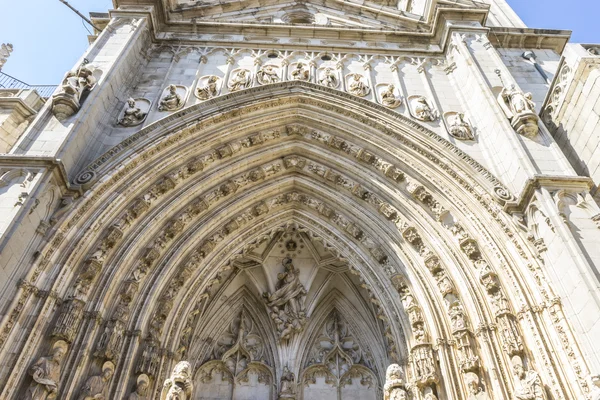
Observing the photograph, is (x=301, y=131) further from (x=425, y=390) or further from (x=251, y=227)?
(x=425, y=390)

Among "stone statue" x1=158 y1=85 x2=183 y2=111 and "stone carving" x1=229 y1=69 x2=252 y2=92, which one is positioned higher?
"stone carving" x1=229 y1=69 x2=252 y2=92

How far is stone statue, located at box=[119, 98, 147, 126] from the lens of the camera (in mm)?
9743

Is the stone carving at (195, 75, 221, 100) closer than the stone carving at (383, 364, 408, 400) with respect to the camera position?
No

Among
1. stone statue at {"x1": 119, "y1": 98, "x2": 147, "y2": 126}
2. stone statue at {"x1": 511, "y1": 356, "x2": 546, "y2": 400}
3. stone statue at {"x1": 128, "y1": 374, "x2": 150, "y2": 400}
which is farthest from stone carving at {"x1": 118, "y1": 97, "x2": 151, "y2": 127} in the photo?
stone statue at {"x1": 511, "y1": 356, "x2": 546, "y2": 400}

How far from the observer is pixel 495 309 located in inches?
295

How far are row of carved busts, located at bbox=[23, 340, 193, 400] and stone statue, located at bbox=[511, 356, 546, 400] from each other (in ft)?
14.5

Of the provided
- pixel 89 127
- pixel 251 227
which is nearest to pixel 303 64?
pixel 251 227

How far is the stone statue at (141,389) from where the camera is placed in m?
7.10

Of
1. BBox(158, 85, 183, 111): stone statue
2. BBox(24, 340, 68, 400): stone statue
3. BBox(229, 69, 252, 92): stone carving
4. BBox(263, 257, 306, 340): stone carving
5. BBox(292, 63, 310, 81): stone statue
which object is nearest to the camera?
BBox(24, 340, 68, 400): stone statue

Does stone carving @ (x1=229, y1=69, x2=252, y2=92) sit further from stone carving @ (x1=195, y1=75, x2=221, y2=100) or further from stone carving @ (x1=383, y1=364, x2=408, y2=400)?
stone carving @ (x1=383, y1=364, x2=408, y2=400)

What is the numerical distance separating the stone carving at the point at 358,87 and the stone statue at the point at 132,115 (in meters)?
4.46

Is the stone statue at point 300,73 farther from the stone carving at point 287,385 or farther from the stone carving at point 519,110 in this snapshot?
the stone carving at point 287,385

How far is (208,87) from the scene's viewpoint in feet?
35.2

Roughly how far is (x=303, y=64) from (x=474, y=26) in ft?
14.5
